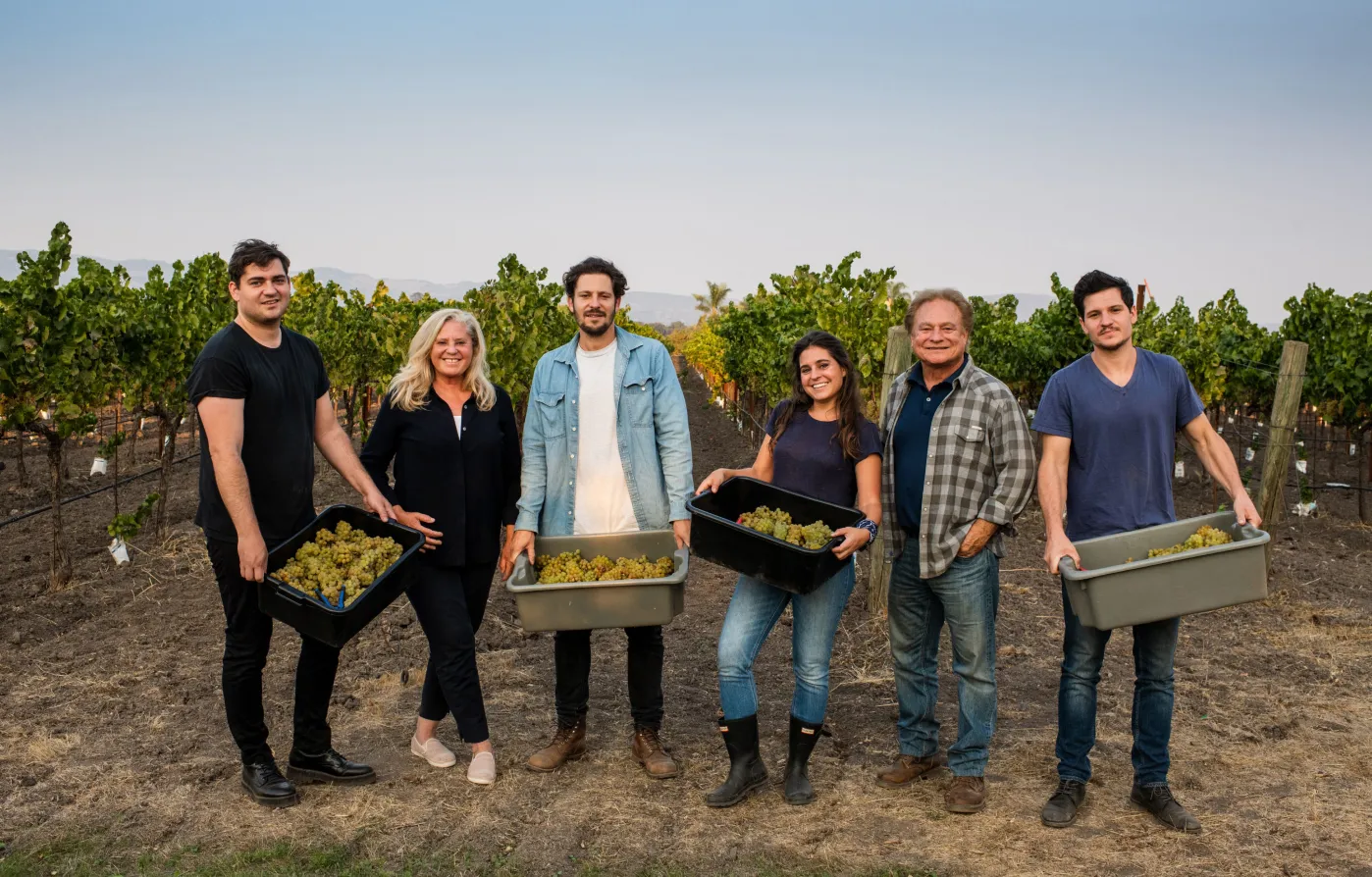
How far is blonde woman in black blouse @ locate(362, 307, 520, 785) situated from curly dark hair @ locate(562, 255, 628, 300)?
38 centimetres

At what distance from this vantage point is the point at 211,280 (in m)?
10.6

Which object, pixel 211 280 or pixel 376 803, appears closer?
pixel 376 803

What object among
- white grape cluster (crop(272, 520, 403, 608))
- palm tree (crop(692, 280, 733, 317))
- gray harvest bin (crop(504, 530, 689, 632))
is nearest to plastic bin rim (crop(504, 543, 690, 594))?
gray harvest bin (crop(504, 530, 689, 632))

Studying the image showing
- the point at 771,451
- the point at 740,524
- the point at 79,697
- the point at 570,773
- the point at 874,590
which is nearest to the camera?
the point at 740,524

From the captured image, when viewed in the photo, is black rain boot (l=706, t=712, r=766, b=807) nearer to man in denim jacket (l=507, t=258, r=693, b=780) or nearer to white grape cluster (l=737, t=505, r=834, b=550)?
man in denim jacket (l=507, t=258, r=693, b=780)

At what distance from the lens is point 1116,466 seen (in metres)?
3.52

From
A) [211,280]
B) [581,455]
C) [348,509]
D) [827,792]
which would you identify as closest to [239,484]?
[348,509]

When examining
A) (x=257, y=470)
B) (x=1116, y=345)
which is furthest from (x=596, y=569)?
(x=1116, y=345)

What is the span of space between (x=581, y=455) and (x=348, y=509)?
896 mm

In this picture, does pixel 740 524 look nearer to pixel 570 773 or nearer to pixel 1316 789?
pixel 570 773

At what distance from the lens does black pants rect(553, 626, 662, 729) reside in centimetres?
406

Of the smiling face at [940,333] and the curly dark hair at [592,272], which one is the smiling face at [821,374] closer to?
the smiling face at [940,333]

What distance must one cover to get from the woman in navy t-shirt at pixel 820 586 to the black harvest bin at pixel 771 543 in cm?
6

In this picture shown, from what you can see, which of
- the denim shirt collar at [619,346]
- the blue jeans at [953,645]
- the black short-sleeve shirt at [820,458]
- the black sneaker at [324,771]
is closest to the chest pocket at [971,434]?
the black short-sleeve shirt at [820,458]
